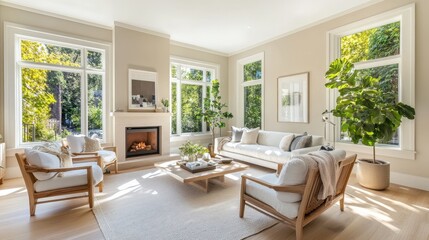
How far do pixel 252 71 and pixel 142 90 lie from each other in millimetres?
3471

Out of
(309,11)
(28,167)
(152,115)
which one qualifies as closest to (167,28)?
(152,115)

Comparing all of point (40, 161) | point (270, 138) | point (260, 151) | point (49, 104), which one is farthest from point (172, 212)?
point (49, 104)

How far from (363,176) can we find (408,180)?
79cm

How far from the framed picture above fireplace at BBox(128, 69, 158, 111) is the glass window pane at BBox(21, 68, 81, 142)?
1170mm

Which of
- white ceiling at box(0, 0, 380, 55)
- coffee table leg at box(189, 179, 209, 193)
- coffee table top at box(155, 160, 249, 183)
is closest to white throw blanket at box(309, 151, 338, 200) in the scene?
coffee table top at box(155, 160, 249, 183)

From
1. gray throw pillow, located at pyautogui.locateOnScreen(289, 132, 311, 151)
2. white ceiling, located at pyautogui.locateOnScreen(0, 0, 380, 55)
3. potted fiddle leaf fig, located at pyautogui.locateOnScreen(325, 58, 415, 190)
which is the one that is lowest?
gray throw pillow, located at pyautogui.locateOnScreen(289, 132, 311, 151)

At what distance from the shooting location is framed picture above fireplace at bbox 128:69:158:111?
507 cm

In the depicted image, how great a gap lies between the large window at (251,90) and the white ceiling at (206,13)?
1119 millimetres

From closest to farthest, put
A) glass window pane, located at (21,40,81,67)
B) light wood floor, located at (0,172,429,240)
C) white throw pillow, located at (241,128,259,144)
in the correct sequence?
light wood floor, located at (0,172,429,240)
glass window pane, located at (21,40,81,67)
white throw pillow, located at (241,128,259,144)

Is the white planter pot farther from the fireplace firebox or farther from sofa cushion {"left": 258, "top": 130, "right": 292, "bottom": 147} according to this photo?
the fireplace firebox

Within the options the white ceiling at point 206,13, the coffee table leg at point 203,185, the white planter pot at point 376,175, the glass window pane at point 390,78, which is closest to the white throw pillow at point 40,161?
the coffee table leg at point 203,185

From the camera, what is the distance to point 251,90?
664cm

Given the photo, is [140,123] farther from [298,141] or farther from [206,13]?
[298,141]

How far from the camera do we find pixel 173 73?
20.6ft
